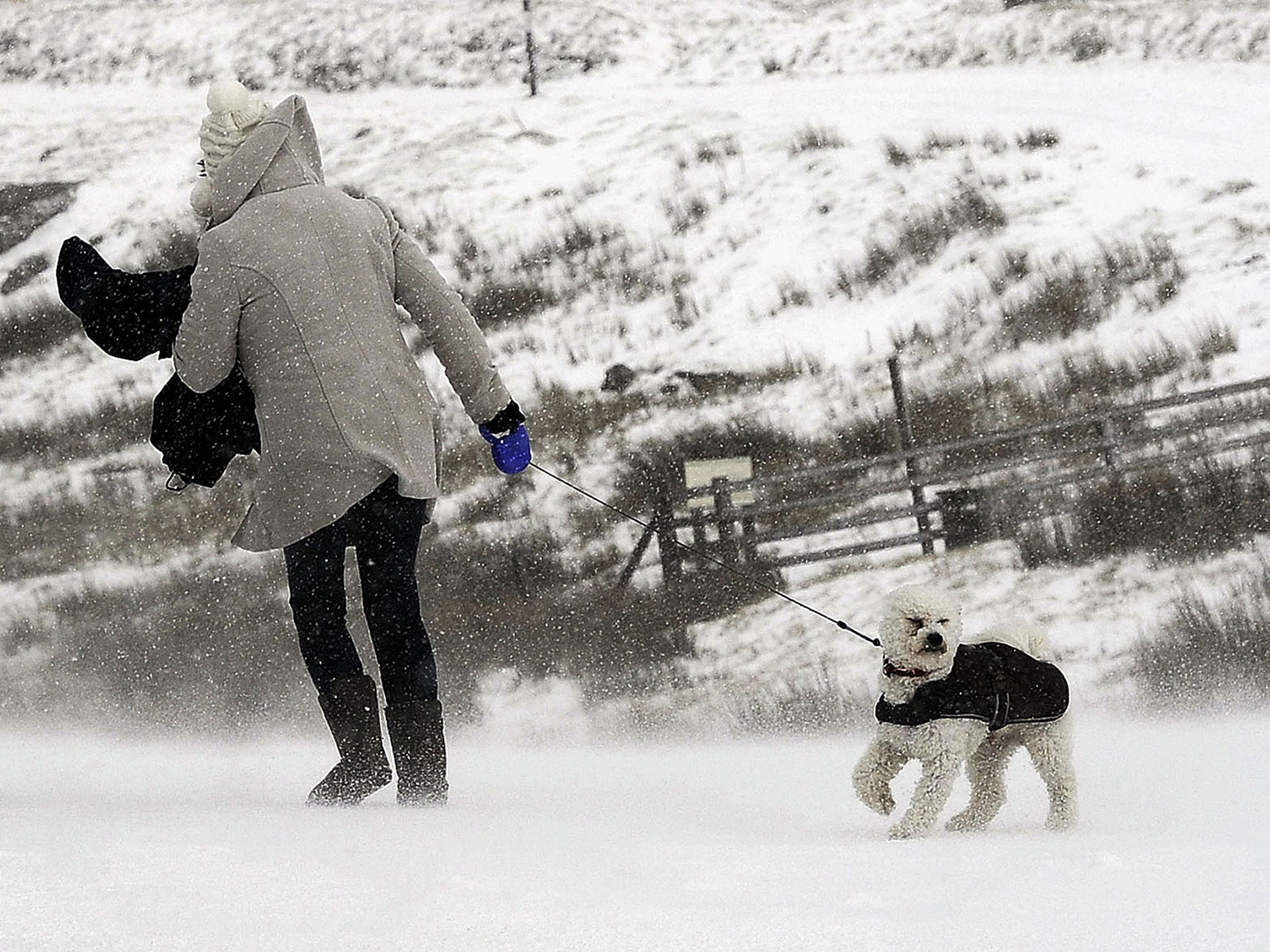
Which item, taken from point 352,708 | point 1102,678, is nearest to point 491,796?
point 352,708

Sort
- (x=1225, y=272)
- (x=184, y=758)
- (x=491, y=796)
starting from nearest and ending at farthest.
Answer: (x=491, y=796)
(x=184, y=758)
(x=1225, y=272)

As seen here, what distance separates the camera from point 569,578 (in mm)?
5691

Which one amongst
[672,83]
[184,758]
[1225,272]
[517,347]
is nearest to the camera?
[184,758]

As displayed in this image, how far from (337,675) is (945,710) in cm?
121

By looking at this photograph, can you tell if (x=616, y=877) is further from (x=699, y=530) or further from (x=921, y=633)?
(x=699, y=530)

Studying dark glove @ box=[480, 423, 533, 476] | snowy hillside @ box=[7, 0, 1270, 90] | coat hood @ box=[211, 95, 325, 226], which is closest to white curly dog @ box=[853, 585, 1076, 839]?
dark glove @ box=[480, 423, 533, 476]

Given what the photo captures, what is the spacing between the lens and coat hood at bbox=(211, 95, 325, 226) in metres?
2.53

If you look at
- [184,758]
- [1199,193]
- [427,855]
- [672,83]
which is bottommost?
[184,758]

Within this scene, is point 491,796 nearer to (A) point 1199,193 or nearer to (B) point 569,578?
(B) point 569,578

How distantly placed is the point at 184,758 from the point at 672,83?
177 inches

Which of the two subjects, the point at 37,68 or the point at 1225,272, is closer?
the point at 1225,272

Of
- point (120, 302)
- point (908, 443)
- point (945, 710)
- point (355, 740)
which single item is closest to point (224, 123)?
point (120, 302)

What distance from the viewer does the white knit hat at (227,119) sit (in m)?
2.56

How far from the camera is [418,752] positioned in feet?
8.78
